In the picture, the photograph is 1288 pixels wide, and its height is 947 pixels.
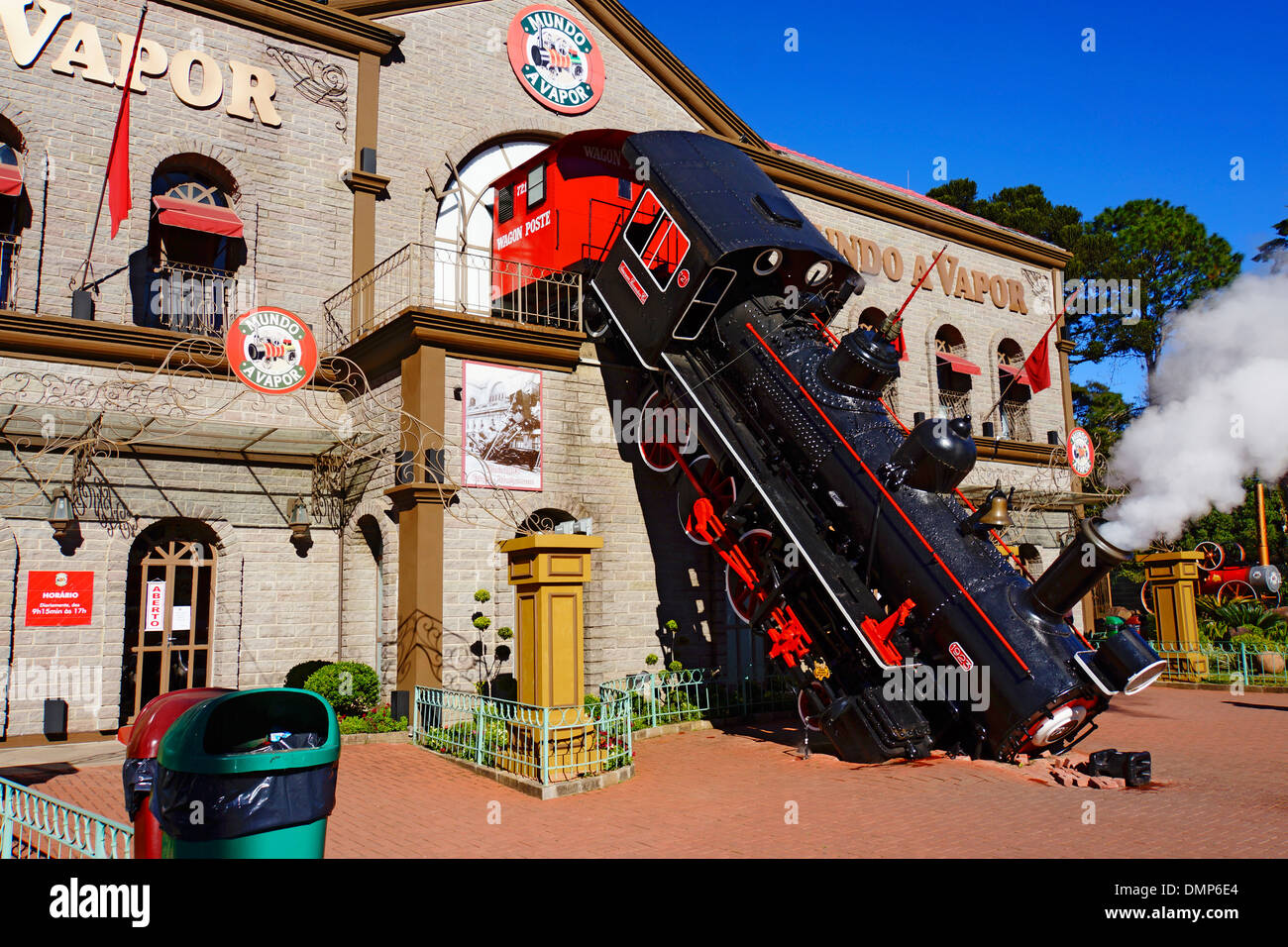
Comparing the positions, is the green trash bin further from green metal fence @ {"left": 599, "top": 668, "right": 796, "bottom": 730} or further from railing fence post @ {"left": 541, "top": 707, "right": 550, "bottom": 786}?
green metal fence @ {"left": 599, "top": 668, "right": 796, "bottom": 730}

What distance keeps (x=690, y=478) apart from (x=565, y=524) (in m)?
2.26

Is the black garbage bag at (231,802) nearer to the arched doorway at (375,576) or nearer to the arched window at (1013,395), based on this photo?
the arched doorway at (375,576)

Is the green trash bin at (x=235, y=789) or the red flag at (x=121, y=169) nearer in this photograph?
the green trash bin at (x=235, y=789)

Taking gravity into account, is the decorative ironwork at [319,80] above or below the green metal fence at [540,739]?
above

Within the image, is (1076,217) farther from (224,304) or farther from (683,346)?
(224,304)

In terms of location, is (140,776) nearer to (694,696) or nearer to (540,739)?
(540,739)

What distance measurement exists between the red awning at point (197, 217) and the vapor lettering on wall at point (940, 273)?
548 inches

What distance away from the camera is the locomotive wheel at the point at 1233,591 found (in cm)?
2634

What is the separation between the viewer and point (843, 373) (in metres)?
12.4

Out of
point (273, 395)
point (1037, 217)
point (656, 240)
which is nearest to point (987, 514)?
point (656, 240)

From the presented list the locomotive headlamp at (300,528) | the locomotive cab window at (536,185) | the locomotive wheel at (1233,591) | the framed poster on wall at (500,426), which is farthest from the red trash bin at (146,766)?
the locomotive wheel at (1233,591)

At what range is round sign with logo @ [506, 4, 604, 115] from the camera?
19.0 metres

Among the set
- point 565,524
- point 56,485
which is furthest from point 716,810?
point 56,485

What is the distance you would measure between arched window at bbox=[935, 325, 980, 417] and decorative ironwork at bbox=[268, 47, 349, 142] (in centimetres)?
1608
